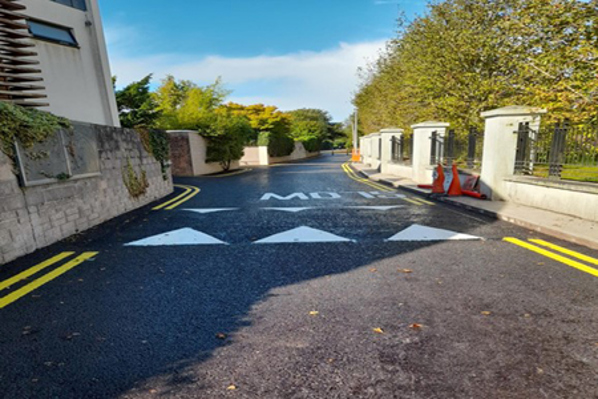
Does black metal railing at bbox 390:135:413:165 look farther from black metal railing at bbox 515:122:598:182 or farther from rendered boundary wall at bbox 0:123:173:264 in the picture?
rendered boundary wall at bbox 0:123:173:264

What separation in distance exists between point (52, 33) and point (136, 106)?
10198mm

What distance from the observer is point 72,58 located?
1268cm

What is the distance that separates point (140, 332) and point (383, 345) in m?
1.98

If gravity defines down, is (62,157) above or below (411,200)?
above

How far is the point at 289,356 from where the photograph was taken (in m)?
2.32

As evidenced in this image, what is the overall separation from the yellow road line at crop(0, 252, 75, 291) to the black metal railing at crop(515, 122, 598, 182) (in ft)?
29.6

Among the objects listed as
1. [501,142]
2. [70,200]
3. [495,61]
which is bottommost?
[70,200]

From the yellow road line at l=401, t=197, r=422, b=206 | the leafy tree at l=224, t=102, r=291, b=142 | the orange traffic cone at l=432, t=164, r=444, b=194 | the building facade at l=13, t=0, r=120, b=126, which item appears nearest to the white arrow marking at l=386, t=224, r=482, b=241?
the yellow road line at l=401, t=197, r=422, b=206

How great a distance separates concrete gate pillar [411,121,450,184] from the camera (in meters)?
12.1

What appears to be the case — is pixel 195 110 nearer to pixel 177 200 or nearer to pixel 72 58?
pixel 72 58

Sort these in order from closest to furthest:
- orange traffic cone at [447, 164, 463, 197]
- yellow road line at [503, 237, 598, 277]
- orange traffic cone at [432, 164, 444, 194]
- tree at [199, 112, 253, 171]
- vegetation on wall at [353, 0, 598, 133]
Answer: yellow road line at [503, 237, 598, 277] → vegetation on wall at [353, 0, 598, 133] → orange traffic cone at [447, 164, 463, 197] → orange traffic cone at [432, 164, 444, 194] → tree at [199, 112, 253, 171]

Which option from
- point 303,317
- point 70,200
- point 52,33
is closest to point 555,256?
point 303,317

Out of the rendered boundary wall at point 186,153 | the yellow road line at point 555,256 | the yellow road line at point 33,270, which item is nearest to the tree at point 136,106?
the rendered boundary wall at point 186,153

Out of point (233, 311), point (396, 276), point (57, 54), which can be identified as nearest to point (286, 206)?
point (396, 276)
